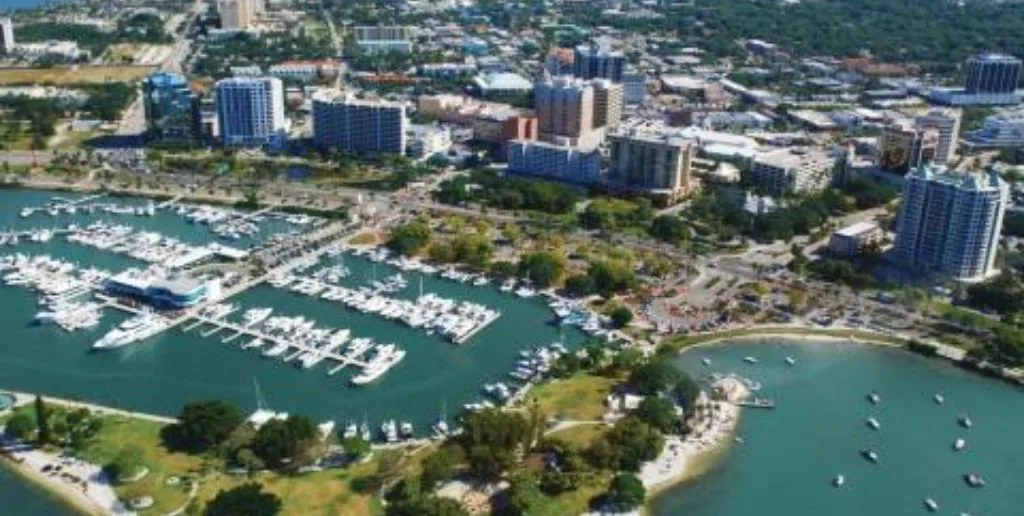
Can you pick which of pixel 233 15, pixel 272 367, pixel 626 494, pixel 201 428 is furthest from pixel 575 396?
pixel 233 15

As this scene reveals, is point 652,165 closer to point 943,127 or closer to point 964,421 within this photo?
point 943,127

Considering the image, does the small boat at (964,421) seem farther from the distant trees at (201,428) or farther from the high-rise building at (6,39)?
the high-rise building at (6,39)

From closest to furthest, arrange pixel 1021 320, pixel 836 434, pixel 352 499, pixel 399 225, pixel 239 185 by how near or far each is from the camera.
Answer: pixel 352 499 < pixel 836 434 < pixel 1021 320 < pixel 399 225 < pixel 239 185

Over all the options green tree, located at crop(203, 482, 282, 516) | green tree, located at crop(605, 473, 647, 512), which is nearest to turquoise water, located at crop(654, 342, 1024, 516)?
green tree, located at crop(605, 473, 647, 512)

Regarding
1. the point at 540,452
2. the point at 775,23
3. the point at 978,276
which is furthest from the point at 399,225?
the point at 775,23

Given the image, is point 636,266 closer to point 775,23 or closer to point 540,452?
point 540,452

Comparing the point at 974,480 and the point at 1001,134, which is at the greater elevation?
the point at 1001,134


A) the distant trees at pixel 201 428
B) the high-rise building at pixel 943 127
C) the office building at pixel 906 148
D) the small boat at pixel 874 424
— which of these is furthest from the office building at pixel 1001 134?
the distant trees at pixel 201 428

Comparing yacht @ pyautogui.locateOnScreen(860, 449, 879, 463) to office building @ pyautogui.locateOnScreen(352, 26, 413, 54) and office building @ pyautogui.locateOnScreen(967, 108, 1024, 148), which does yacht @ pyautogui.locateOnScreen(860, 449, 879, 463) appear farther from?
office building @ pyautogui.locateOnScreen(352, 26, 413, 54)
